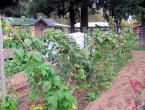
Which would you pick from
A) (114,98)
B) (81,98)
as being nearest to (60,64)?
(81,98)

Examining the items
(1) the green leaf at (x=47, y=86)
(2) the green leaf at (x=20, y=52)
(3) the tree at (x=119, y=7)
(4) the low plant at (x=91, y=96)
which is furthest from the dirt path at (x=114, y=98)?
(3) the tree at (x=119, y=7)

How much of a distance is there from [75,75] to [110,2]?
19.6 meters

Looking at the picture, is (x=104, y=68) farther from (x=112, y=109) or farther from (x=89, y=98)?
(x=112, y=109)

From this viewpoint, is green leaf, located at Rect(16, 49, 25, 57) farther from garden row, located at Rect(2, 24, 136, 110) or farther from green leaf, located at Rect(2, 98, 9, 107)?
green leaf, located at Rect(2, 98, 9, 107)

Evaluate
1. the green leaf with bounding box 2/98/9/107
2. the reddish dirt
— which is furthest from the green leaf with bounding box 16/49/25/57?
the reddish dirt

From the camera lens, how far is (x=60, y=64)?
263 inches

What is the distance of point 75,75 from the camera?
6.39 meters

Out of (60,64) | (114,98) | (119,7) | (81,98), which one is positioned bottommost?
(81,98)

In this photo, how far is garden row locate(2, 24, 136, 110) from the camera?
13.5 feet

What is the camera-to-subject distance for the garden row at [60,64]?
4.10 metres

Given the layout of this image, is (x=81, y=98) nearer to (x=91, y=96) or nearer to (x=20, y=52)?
(x=91, y=96)

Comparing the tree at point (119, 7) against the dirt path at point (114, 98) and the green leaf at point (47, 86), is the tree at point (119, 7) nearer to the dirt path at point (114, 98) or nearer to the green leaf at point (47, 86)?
the dirt path at point (114, 98)

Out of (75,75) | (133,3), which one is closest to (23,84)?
(75,75)

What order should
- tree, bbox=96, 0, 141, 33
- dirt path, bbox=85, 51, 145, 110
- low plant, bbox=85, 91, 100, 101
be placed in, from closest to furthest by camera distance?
dirt path, bbox=85, 51, 145, 110 → low plant, bbox=85, 91, 100, 101 → tree, bbox=96, 0, 141, 33
